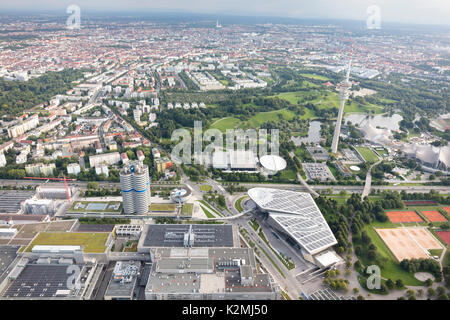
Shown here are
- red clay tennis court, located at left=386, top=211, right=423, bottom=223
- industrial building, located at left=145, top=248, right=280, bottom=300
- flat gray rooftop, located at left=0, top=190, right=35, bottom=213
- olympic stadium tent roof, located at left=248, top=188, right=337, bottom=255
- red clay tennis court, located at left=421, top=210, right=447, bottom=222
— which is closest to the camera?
industrial building, located at left=145, top=248, right=280, bottom=300

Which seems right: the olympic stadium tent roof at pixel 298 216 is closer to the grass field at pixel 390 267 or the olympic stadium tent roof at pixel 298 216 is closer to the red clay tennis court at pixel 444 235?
the grass field at pixel 390 267

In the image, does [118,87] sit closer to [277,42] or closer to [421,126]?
[421,126]

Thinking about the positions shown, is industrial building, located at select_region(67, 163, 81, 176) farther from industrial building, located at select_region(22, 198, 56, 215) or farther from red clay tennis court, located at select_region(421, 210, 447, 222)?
red clay tennis court, located at select_region(421, 210, 447, 222)

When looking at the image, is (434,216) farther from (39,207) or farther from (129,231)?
(39,207)

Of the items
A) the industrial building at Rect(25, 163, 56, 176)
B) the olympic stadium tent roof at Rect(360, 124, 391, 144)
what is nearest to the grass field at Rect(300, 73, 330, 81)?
the olympic stadium tent roof at Rect(360, 124, 391, 144)

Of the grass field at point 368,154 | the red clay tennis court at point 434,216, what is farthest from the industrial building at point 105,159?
the red clay tennis court at point 434,216
